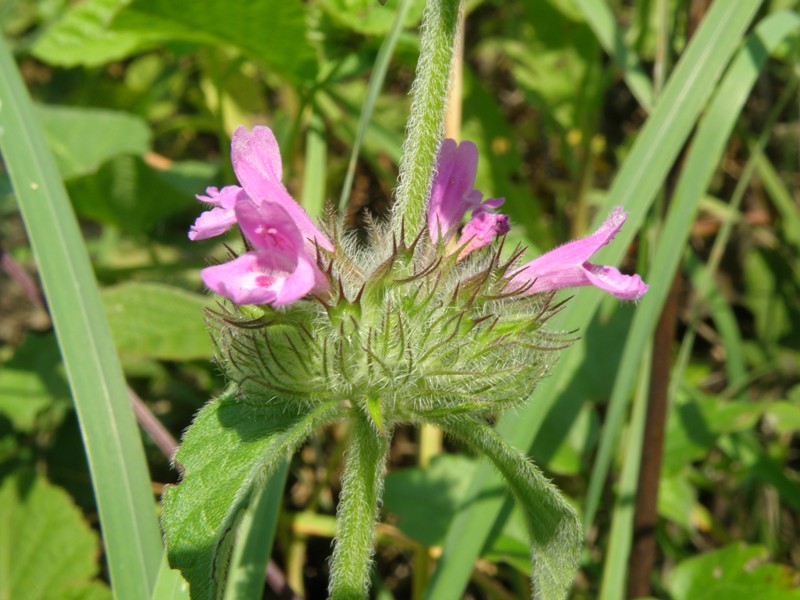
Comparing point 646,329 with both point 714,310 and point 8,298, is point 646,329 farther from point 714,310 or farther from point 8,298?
point 8,298

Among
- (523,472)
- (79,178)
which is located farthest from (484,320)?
(79,178)

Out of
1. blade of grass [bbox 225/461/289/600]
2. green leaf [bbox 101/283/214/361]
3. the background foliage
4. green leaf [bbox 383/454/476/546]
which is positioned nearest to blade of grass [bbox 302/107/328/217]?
the background foliage

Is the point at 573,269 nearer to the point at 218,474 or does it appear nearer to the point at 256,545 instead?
the point at 218,474

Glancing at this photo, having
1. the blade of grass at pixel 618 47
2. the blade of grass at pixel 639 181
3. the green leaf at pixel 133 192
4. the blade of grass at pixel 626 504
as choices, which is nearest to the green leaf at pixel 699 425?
the blade of grass at pixel 626 504

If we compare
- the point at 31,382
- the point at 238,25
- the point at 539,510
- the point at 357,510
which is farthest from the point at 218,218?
the point at 31,382

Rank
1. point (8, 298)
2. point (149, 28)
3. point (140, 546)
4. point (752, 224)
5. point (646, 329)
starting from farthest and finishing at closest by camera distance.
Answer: point (8, 298) → point (752, 224) → point (149, 28) → point (646, 329) → point (140, 546)

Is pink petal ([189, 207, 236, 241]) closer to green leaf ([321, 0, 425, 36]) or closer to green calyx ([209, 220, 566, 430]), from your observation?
green calyx ([209, 220, 566, 430])

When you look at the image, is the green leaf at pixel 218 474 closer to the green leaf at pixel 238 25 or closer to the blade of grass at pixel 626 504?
the blade of grass at pixel 626 504
